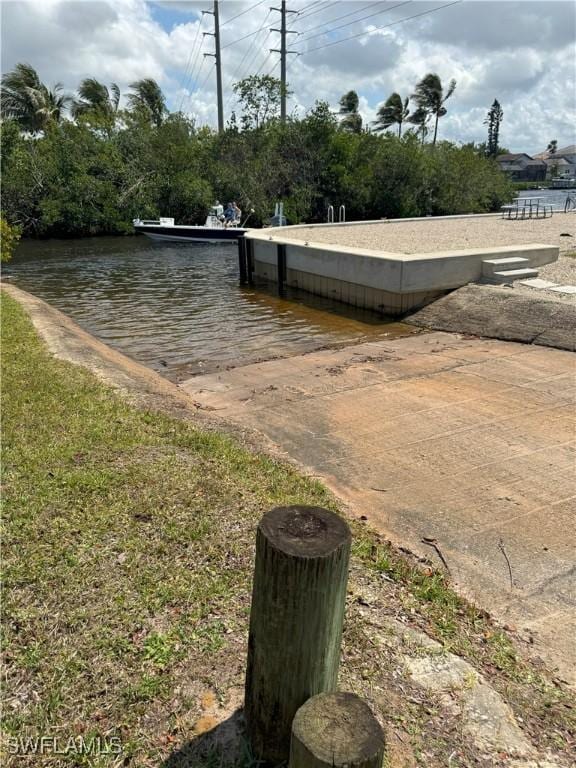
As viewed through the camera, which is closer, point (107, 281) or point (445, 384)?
point (445, 384)

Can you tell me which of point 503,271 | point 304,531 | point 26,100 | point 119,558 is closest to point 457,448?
point 119,558

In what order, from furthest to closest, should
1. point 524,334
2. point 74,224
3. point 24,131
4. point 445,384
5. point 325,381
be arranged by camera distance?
point 24,131 < point 74,224 < point 524,334 < point 325,381 < point 445,384

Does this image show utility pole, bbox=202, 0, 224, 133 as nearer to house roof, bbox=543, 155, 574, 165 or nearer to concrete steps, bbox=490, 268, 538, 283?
concrete steps, bbox=490, 268, 538, 283

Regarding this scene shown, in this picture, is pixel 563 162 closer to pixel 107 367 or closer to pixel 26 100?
pixel 26 100

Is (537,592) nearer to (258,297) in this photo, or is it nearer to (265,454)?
(265,454)

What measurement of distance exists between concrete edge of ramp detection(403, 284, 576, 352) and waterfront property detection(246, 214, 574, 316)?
0.56 meters

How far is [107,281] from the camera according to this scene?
19.0 meters

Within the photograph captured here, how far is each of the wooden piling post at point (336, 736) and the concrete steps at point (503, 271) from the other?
12494 mm

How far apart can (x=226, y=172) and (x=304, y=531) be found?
35999 millimetres

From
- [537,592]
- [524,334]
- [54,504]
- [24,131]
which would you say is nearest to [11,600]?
[54,504]

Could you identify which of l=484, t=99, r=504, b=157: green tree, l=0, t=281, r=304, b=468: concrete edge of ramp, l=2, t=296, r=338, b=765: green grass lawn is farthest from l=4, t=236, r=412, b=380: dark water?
l=484, t=99, r=504, b=157: green tree

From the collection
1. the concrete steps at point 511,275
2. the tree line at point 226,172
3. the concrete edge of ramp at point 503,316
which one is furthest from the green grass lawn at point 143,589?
the tree line at point 226,172

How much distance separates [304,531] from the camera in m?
1.93

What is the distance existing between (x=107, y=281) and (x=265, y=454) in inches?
611
